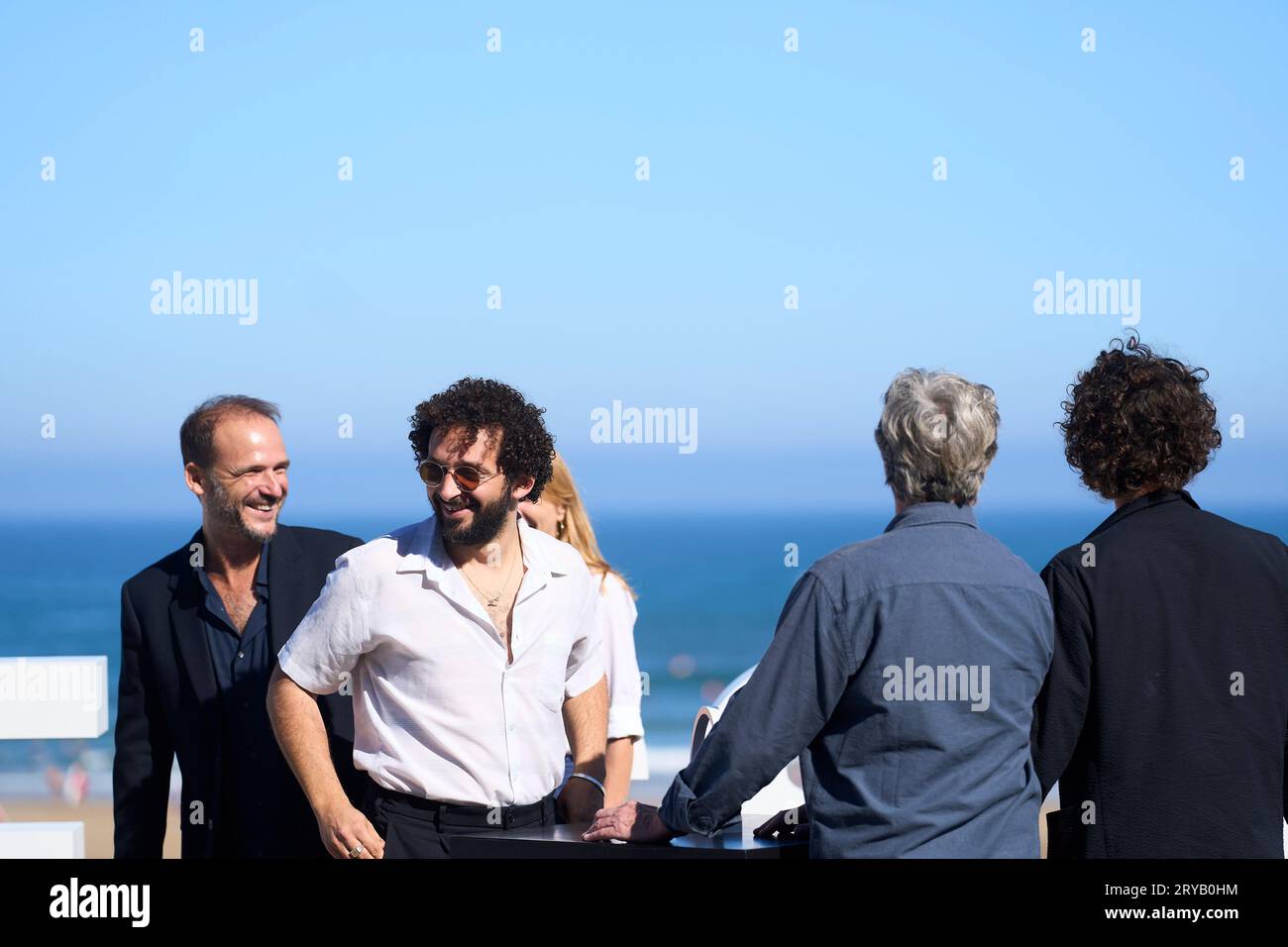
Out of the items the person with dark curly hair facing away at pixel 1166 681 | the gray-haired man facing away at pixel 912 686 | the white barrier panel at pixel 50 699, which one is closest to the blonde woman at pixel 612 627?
the gray-haired man facing away at pixel 912 686

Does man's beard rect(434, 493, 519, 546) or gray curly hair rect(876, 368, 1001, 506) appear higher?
gray curly hair rect(876, 368, 1001, 506)

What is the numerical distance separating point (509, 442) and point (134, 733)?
49.7 inches

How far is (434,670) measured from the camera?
2895 mm

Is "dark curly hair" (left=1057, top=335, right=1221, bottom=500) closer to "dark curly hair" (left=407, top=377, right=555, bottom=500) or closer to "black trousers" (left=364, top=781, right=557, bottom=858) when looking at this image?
"dark curly hair" (left=407, top=377, right=555, bottom=500)

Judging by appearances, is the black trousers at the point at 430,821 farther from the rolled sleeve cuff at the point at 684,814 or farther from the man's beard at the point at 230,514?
the man's beard at the point at 230,514

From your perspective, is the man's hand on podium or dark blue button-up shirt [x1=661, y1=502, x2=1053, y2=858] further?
the man's hand on podium

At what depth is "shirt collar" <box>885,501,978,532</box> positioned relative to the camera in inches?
96.2

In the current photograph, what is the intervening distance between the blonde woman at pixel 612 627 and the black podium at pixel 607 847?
21.5 inches

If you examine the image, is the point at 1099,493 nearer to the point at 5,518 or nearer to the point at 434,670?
the point at 434,670

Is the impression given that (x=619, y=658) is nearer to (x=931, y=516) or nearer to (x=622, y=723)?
(x=622, y=723)

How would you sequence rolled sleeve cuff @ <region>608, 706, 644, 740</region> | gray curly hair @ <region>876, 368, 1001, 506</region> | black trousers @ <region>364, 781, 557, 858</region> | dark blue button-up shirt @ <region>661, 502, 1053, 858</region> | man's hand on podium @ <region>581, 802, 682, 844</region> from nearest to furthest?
1. dark blue button-up shirt @ <region>661, 502, 1053, 858</region>
2. gray curly hair @ <region>876, 368, 1001, 506</region>
3. man's hand on podium @ <region>581, 802, 682, 844</region>
4. black trousers @ <region>364, 781, 557, 858</region>
5. rolled sleeve cuff @ <region>608, 706, 644, 740</region>

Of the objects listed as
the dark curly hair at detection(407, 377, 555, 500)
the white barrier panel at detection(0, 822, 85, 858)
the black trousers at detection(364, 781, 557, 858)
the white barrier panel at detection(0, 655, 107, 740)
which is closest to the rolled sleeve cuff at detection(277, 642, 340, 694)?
the black trousers at detection(364, 781, 557, 858)
